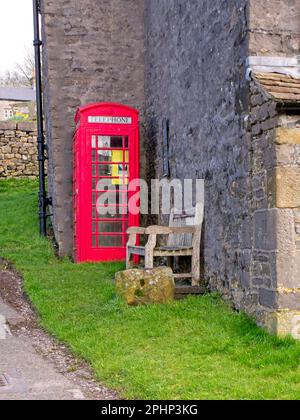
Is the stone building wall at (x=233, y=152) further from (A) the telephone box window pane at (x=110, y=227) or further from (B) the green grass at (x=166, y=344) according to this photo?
(A) the telephone box window pane at (x=110, y=227)

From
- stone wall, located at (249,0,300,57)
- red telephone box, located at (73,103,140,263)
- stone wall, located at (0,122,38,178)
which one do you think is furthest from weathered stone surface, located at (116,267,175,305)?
stone wall, located at (0,122,38,178)

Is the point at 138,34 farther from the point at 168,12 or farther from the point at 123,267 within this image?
the point at 123,267

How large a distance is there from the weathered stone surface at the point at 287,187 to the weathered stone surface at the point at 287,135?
0.24 metres

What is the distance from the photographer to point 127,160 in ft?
32.8

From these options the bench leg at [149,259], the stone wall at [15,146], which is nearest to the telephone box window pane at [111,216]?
the bench leg at [149,259]

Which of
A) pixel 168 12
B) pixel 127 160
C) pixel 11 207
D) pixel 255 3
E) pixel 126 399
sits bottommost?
pixel 126 399

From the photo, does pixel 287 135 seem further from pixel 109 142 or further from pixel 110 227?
pixel 110 227

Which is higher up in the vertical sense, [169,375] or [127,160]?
[127,160]

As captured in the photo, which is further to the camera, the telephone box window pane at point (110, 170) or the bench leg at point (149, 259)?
the telephone box window pane at point (110, 170)

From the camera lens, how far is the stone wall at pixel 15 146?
1774 centimetres

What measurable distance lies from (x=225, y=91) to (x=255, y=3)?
103cm

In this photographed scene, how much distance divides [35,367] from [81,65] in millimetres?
7061

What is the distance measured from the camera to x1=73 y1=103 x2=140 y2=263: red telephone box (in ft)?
32.0
